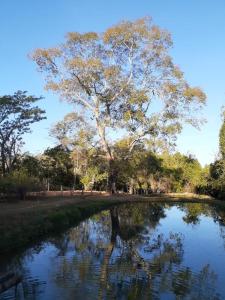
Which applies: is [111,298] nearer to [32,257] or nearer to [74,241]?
[32,257]

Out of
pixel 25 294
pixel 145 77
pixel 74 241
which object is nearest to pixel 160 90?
pixel 145 77

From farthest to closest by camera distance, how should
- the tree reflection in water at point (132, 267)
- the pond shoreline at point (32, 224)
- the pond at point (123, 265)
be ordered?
the pond shoreline at point (32, 224) < the tree reflection in water at point (132, 267) < the pond at point (123, 265)

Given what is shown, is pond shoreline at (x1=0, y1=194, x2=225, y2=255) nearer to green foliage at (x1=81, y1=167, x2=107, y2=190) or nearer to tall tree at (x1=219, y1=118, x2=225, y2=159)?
tall tree at (x1=219, y1=118, x2=225, y2=159)

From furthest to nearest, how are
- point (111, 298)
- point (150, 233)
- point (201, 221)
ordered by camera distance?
point (201, 221), point (150, 233), point (111, 298)

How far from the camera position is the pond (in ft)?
45.8

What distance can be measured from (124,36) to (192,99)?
443 inches

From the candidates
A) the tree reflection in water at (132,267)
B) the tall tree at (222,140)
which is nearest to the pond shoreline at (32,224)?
the tree reflection in water at (132,267)

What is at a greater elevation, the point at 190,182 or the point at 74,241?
the point at 190,182

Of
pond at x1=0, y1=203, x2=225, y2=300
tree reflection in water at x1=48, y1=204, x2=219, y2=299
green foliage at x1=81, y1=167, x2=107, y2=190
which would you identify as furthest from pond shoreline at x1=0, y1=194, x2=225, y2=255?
green foliage at x1=81, y1=167, x2=107, y2=190

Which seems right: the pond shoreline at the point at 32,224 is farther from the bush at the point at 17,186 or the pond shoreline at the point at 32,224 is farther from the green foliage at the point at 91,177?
the green foliage at the point at 91,177

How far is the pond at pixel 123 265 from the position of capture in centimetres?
1397

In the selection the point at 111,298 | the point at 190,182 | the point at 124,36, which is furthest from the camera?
the point at 190,182

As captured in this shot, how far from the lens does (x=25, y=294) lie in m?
13.5

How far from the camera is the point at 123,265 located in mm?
18016
